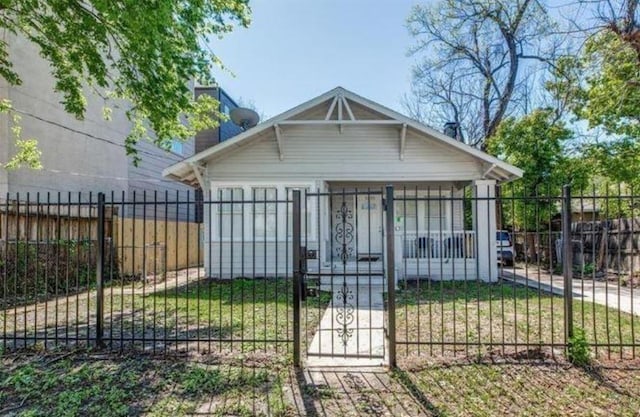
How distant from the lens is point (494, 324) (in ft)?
23.3

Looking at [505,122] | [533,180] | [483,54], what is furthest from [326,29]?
[483,54]

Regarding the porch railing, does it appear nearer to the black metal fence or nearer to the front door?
the black metal fence

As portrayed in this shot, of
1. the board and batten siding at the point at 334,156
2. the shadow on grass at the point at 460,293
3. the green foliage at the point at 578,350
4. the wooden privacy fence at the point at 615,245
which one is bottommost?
the shadow on grass at the point at 460,293

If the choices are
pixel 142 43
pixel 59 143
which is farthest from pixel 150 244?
pixel 142 43

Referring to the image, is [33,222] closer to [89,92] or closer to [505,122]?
[89,92]

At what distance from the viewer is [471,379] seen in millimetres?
4500

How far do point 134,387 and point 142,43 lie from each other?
5690 mm

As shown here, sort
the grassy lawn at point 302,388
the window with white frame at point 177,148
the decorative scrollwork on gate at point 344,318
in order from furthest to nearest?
the window with white frame at point 177,148
the decorative scrollwork on gate at point 344,318
the grassy lawn at point 302,388

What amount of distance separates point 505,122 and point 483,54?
7.95 meters

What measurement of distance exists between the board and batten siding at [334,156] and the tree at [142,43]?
8.82 ft

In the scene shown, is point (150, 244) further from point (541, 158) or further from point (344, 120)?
point (541, 158)

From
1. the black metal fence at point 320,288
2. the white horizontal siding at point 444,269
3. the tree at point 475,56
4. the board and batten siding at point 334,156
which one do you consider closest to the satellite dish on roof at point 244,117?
the board and batten siding at point 334,156

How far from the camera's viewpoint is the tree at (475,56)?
2272 centimetres

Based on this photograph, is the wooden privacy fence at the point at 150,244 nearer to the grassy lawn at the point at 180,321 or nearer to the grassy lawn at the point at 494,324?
the grassy lawn at the point at 180,321
